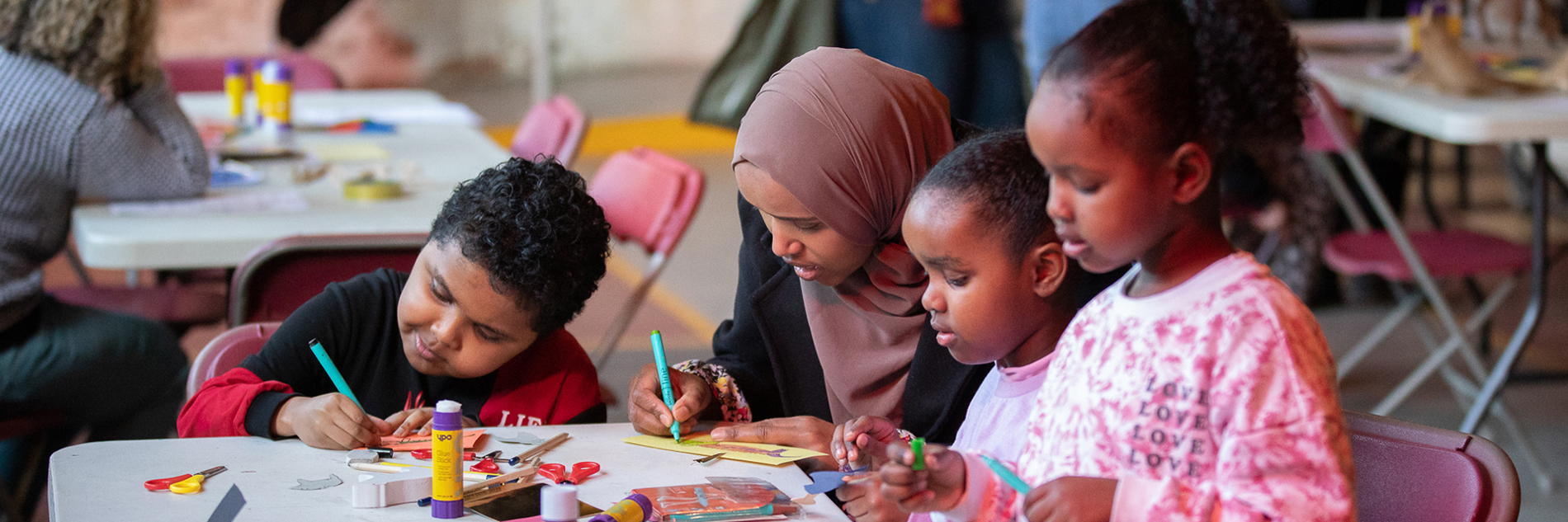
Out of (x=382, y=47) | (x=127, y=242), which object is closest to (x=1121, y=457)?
(x=127, y=242)

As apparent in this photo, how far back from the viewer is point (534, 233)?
174 centimetres

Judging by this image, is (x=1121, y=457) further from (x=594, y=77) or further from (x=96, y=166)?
(x=594, y=77)

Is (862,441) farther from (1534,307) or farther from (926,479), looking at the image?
(1534,307)

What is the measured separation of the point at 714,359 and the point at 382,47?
291 inches

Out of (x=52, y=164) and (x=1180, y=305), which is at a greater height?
(x=1180, y=305)

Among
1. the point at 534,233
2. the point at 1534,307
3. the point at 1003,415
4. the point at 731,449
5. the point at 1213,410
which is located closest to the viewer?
the point at 1213,410

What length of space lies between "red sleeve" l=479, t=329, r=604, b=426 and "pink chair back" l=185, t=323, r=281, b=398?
33 centimetres

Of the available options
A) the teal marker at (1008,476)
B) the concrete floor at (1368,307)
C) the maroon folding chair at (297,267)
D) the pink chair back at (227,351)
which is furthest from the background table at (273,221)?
the teal marker at (1008,476)

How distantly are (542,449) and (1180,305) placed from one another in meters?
0.81

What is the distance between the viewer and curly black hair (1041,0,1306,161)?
1078 mm

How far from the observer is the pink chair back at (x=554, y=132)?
12.6ft

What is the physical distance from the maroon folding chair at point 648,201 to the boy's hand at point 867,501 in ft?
4.78

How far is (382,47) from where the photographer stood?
29.0ft

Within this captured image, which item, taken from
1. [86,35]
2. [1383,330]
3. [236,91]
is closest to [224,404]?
[86,35]
